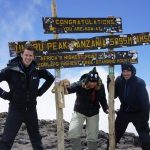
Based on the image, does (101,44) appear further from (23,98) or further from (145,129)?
(23,98)

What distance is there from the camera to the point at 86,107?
37.5 ft

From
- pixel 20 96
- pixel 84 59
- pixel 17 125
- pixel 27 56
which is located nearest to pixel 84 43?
pixel 84 59

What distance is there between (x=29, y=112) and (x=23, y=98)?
33 centimetres

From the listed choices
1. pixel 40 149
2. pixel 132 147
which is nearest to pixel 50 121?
pixel 132 147

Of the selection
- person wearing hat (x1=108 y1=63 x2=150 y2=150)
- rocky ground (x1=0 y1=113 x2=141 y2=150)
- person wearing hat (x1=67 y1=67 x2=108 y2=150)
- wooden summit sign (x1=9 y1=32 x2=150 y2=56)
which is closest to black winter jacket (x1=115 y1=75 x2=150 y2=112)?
person wearing hat (x1=108 y1=63 x2=150 y2=150)

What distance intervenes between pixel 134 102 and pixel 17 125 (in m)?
3.38

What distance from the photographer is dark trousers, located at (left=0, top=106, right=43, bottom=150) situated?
9828mm

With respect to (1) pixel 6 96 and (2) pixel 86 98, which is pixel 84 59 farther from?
(1) pixel 6 96

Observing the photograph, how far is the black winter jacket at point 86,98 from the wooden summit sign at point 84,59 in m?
0.88

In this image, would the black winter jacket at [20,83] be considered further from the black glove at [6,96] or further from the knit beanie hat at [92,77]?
the knit beanie hat at [92,77]

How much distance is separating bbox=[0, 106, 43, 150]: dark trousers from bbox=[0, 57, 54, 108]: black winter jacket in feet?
0.50

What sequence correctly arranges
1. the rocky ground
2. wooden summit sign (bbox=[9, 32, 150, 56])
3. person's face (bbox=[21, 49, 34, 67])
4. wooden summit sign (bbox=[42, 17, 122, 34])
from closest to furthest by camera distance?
person's face (bbox=[21, 49, 34, 67]), wooden summit sign (bbox=[9, 32, 150, 56]), wooden summit sign (bbox=[42, 17, 122, 34]), the rocky ground

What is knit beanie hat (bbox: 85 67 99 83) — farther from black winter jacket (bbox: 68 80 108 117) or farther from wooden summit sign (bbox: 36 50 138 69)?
wooden summit sign (bbox: 36 50 138 69)

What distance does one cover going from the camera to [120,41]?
12641 millimetres
